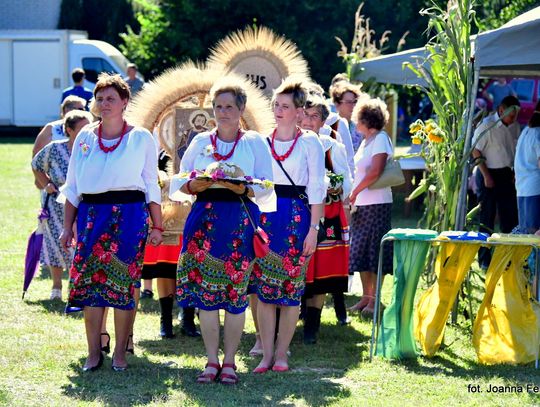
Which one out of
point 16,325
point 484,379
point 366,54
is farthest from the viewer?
point 366,54

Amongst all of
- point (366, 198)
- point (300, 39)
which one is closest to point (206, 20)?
point (300, 39)

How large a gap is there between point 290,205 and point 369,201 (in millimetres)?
2281

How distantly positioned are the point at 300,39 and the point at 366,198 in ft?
72.8

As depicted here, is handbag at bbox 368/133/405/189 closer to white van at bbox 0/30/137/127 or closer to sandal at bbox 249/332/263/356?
sandal at bbox 249/332/263/356

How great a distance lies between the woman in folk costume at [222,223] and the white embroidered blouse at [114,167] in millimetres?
231

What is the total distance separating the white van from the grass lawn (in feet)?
71.7

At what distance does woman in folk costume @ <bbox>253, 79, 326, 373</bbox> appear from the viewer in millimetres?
6273

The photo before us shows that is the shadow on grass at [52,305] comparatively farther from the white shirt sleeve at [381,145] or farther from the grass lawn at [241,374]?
the white shirt sleeve at [381,145]

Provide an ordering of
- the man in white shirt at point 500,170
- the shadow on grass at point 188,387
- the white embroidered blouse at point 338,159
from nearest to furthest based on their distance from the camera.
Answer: the shadow on grass at point 188,387 < the white embroidered blouse at point 338,159 < the man in white shirt at point 500,170

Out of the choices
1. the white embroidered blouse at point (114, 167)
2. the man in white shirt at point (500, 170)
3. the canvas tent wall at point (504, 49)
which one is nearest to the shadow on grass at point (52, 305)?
the white embroidered blouse at point (114, 167)

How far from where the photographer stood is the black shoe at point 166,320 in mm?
7543

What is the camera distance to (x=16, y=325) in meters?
7.77

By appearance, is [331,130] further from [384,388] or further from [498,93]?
[498,93]

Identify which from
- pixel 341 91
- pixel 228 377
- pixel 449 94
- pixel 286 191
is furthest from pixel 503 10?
pixel 228 377
